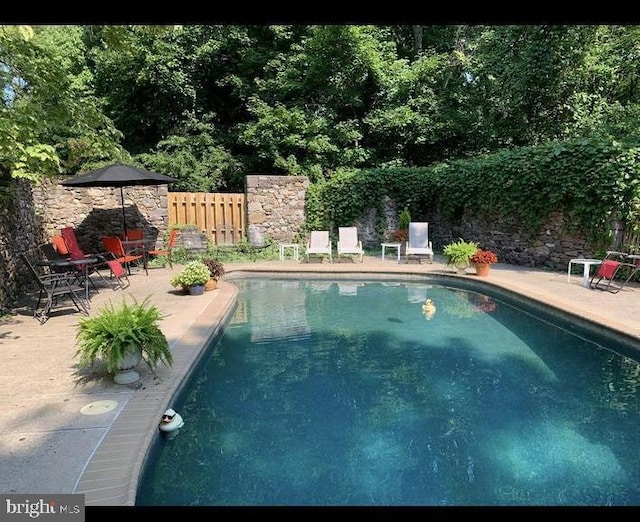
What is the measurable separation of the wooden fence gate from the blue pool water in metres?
6.36

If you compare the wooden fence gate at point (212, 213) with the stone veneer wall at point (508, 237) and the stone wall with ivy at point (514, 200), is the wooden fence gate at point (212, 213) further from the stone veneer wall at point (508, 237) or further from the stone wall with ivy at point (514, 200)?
the stone veneer wall at point (508, 237)

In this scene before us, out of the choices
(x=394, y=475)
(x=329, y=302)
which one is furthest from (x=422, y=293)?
(x=394, y=475)

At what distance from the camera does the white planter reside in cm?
364

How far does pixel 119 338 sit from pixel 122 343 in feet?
0.17

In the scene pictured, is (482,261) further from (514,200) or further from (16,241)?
(16,241)

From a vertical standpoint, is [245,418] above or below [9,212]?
below

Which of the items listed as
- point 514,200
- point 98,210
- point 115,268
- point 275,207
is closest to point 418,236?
point 514,200

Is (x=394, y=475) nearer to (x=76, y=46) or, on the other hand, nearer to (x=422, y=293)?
(x=422, y=293)

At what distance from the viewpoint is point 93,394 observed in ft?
11.4

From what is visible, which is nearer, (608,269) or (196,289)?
(608,269)

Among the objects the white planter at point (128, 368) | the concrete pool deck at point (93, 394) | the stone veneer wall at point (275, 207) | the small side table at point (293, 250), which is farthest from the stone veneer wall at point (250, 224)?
the white planter at point (128, 368)

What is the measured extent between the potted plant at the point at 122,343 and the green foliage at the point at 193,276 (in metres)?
3.34

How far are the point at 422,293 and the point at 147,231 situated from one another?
282 inches

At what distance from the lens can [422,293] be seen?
26.8 ft
